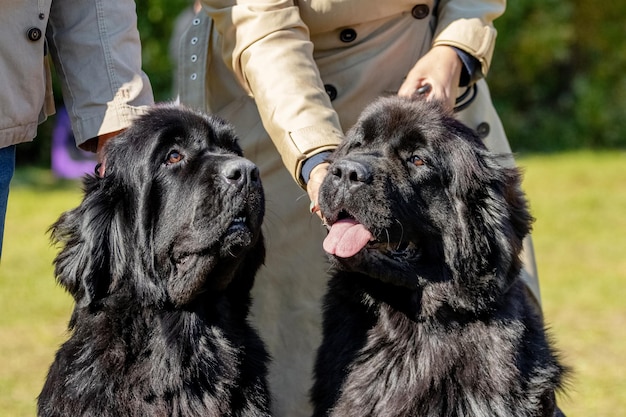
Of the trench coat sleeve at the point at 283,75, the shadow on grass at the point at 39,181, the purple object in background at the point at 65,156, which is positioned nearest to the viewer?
the trench coat sleeve at the point at 283,75

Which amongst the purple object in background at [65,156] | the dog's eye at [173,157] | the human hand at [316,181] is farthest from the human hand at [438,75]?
the purple object in background at [65,156]

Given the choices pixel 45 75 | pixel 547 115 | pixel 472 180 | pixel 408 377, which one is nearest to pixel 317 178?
pixel 472 180

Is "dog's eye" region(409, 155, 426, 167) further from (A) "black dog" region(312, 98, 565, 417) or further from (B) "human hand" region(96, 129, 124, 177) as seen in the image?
(B) "human hand" region(96, 129, 124, 177)

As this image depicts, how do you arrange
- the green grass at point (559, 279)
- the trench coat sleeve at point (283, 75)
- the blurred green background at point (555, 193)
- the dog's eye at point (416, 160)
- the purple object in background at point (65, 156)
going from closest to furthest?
the dog's eye at point (416, 160), the trench coat sleeve at point (283, 75), the green grass at point (559, 279), the blurred green background at point (555, 193), the purple object in background at point (65, 156)

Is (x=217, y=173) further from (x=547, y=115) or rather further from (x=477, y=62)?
(x=547, y=115)

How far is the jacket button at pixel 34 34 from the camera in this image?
11.2ft

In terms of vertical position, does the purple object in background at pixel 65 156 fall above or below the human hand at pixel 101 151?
below

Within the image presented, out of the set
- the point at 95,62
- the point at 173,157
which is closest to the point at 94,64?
the point at 95,62

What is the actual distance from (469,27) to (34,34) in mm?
1833

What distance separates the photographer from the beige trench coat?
153 inches

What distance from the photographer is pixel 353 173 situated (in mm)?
3498

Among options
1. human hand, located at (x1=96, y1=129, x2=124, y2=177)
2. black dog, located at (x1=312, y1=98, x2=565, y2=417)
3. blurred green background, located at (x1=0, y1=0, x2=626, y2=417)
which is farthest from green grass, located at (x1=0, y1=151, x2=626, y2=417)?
human hand, located at (x1=96, y1=129, x2=124, y2=177)

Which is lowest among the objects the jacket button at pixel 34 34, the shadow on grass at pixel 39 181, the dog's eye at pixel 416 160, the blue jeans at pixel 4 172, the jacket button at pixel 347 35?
the shadow on grass at pixel 39 181

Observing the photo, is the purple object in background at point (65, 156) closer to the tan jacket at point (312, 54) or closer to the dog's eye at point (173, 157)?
the tan jacket at point (312, 54)
